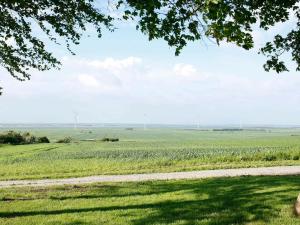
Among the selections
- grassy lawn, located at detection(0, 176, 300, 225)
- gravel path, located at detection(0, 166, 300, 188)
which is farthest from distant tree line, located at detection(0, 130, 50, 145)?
grassy lawn, located at detection(0, 176, 300, 225)

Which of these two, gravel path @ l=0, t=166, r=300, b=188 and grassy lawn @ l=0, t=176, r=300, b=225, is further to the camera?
gravel path @ l=0, t=166, r=300, b=188

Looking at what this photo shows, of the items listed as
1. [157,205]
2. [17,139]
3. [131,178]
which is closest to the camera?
[157,205]

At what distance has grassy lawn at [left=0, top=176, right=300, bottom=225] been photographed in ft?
44.8

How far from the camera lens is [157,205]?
1630cm

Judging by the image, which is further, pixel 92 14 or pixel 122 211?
pixel 92 14

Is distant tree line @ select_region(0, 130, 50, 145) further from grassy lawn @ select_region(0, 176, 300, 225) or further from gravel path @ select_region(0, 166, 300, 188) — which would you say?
grassy lawn @ select_region(0, 176, 300, 225)

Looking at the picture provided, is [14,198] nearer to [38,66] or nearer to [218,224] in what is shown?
[38,66]

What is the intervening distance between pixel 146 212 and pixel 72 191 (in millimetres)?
7824

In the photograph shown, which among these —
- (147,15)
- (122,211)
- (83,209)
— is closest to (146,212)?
(122,211)

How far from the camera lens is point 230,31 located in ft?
33.6

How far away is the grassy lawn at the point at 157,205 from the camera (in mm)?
13641

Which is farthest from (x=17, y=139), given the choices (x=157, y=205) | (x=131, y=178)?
(x=157, y=205)

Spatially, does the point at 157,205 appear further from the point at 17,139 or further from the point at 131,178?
the point at 17,139

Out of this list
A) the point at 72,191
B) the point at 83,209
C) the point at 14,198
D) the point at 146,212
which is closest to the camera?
the point at 146,212
